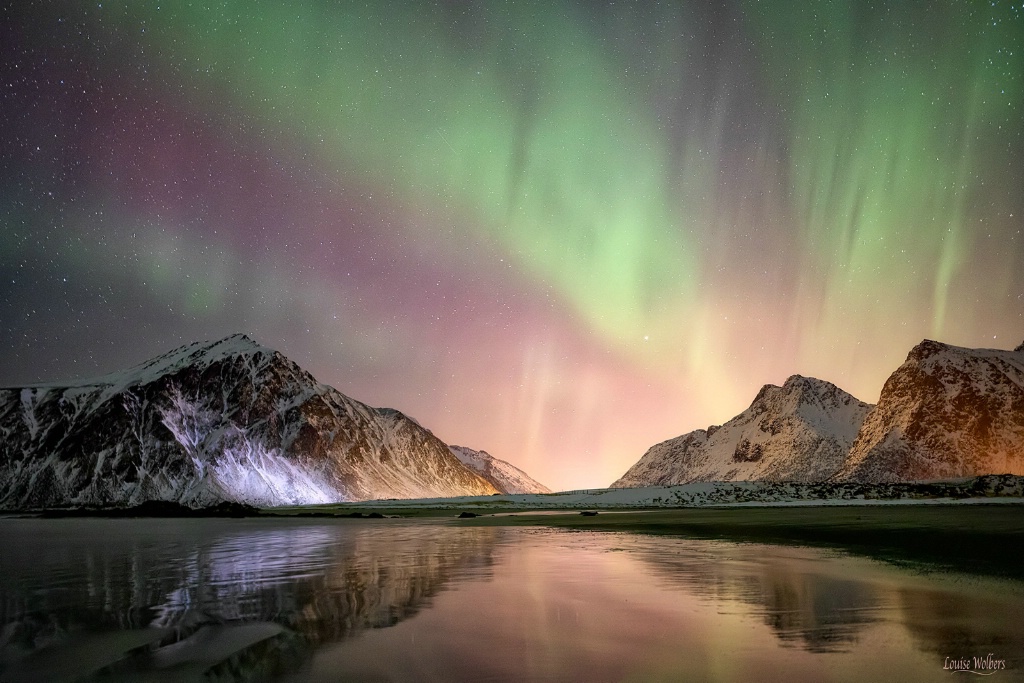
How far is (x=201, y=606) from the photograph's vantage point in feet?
48.5

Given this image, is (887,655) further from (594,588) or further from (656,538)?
(656,538)

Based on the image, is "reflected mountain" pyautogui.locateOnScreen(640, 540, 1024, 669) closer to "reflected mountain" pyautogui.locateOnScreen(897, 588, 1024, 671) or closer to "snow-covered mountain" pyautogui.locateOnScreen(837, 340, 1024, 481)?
"reflected mountain" pyautogui.locateOnScreen(897, 588, 1024, 671)

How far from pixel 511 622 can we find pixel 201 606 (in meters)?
6.91

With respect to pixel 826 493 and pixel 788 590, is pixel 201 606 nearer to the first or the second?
pixel 788 590

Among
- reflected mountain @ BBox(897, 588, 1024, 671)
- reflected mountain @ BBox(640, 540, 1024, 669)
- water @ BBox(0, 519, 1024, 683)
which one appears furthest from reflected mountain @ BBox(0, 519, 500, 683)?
reflected mountain @ BBox(897, 588, 1024, 671)

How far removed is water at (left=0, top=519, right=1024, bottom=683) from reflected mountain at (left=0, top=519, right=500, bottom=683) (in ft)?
0.21

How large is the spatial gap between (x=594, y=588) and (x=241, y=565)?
1324 centimetres

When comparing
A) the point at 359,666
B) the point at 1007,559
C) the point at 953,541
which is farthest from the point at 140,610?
the point at 953,541

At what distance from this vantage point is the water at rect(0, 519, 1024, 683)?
9375mm

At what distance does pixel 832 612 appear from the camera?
13.1 m

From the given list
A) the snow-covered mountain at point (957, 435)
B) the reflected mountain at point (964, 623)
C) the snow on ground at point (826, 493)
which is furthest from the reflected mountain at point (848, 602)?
the snow-covered mountain at point (957, 435)

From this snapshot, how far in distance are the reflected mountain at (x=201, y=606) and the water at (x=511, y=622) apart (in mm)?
64

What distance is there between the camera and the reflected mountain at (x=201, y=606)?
1010 cm

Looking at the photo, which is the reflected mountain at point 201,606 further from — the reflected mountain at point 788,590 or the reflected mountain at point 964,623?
the reflected mountain at point 964,623
